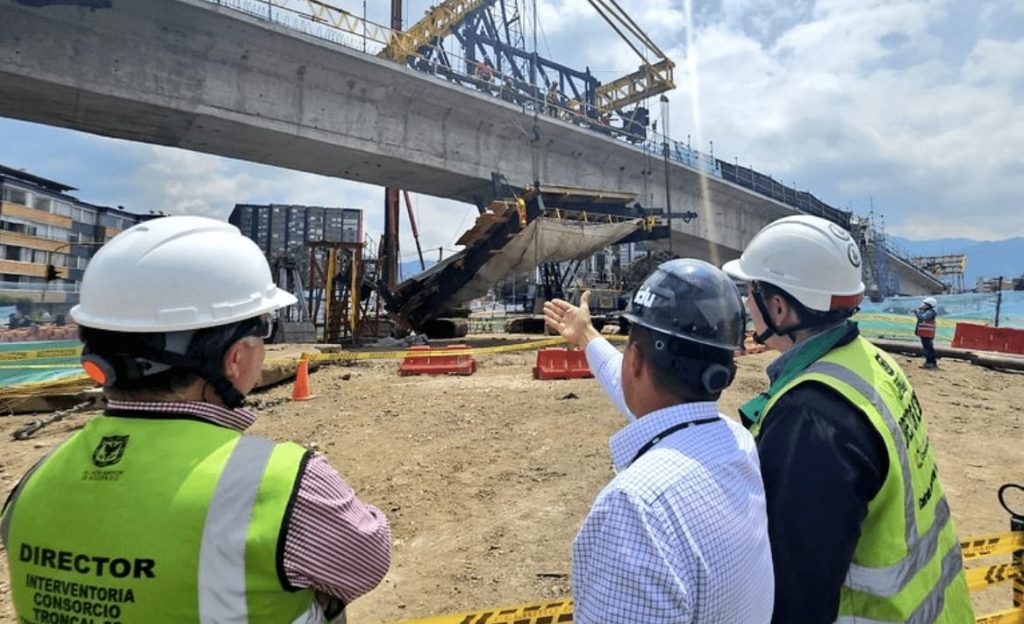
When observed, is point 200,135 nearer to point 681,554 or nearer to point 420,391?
point 420,391

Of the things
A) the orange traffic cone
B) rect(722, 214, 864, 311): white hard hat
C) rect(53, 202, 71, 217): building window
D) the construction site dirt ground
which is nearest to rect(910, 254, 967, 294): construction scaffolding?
the construction site dirt ground

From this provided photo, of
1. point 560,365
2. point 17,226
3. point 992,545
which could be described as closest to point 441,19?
point 560,365

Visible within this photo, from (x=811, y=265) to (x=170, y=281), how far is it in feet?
6.55

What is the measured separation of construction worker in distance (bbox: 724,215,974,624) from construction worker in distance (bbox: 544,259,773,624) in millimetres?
173

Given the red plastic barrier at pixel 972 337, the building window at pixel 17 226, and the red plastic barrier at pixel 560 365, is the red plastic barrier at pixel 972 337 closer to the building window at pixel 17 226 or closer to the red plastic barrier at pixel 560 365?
the red plastic barrier at pixel 560 365

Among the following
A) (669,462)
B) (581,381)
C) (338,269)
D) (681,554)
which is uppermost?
(338,269)

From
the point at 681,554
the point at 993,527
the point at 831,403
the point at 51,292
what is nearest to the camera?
the point at 681,554

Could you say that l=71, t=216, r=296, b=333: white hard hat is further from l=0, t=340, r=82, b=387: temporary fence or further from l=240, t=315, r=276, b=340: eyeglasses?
l=0, t=340, r=82, b=387: temporary fence

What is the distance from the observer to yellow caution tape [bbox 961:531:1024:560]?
2.77m

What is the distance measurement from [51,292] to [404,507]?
59.1ft

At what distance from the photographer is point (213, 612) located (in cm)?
102

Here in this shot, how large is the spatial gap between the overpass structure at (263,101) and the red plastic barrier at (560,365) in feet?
30.0

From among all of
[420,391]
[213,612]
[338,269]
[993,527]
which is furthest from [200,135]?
[993,527]

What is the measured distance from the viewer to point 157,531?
1000 mm
